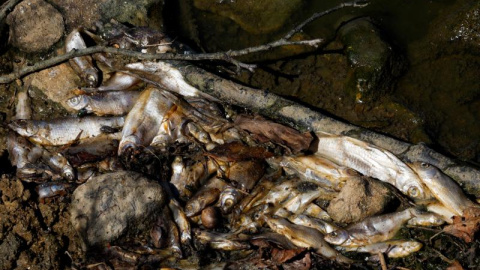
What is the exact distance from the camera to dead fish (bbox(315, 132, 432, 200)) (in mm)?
6254

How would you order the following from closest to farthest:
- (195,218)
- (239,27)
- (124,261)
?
(124,261)
(195,218)
(239,27)

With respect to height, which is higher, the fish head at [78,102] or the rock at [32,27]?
the rock at [32,27]

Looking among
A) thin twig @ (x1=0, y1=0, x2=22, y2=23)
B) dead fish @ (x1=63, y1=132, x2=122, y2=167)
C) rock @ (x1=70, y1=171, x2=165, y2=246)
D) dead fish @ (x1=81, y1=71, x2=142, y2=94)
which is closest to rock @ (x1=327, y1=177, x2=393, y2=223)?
rock @ (x1=70, y1=171, x2=165, y2=246)

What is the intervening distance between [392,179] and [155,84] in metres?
3.16

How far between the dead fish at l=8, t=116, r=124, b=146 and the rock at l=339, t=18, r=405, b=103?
3291 millimetres

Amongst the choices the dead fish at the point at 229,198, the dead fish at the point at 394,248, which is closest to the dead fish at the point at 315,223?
the dead fish at the point at 394,248

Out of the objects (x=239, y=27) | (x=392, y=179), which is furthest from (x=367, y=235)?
(x=239, y=27)

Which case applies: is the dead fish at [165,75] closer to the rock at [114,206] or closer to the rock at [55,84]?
the rock at [55,84]

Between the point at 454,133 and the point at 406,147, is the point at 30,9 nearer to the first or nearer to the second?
the point at 406,147

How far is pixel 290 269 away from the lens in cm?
563

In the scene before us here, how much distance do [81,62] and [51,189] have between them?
1771 mm

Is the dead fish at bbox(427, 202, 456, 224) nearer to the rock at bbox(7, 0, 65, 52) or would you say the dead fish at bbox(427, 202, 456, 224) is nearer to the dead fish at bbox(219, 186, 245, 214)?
the dead fish at bbox(219, 186, 245, 214)

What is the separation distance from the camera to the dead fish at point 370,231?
5922mm

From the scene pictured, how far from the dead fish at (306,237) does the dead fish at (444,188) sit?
1318 mm
